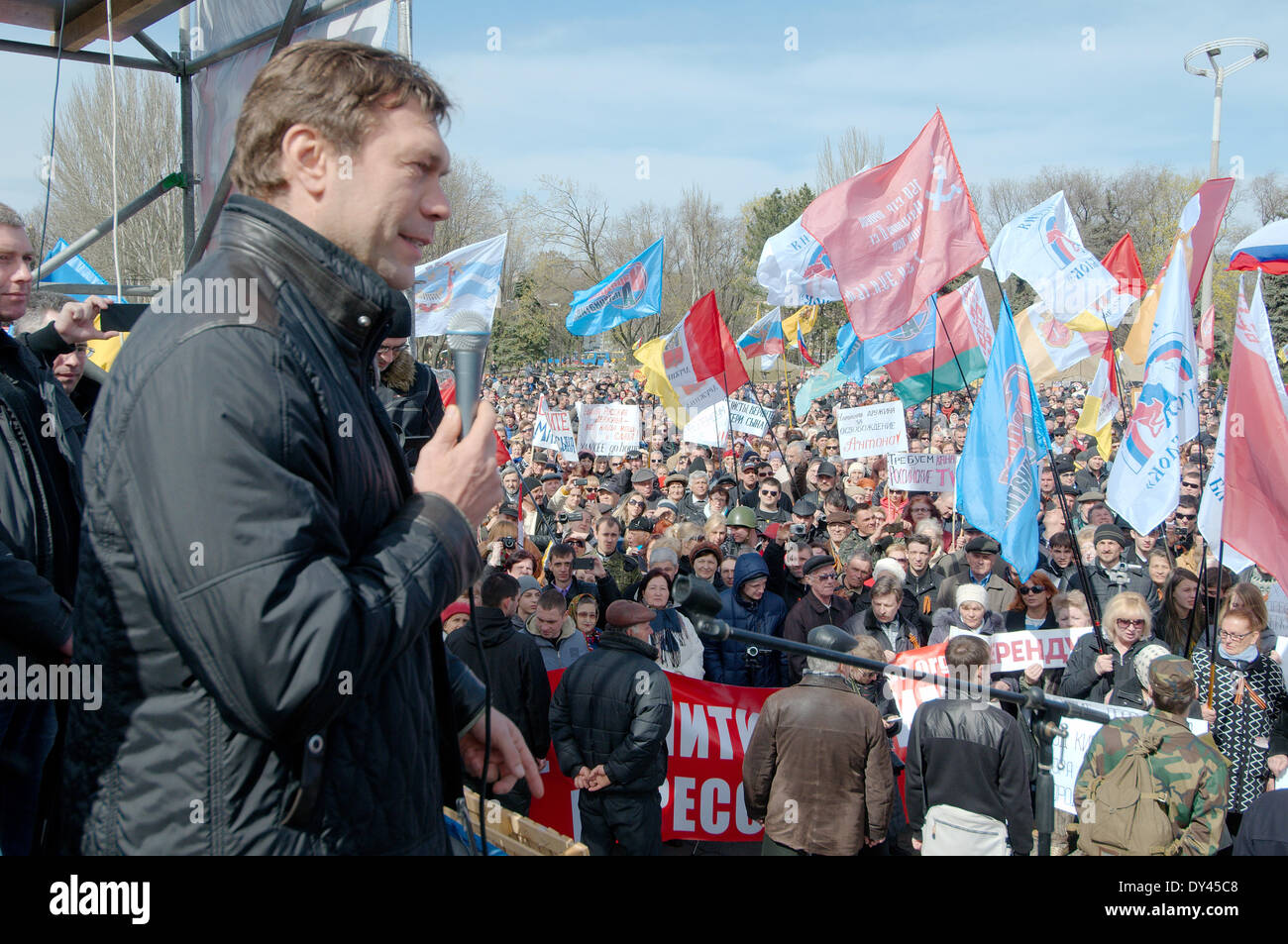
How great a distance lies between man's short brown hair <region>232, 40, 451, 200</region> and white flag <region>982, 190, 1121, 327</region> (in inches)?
462

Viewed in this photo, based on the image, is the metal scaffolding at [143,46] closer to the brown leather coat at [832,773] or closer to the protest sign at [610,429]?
the brown leather coat at [832,773]

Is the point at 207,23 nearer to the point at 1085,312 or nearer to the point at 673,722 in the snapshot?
the point at 673,722

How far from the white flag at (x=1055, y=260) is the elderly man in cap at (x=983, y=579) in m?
5.59

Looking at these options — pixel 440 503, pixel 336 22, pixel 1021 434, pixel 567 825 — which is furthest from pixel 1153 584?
pixel 440 503

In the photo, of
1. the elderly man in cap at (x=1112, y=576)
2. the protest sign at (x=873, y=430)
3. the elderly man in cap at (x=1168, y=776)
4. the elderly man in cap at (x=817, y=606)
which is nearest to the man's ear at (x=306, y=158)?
the elderly man in cap at (x=1168, y=776)

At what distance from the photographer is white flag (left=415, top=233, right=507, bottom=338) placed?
416 inches

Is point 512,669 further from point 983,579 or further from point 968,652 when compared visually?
point 983,579

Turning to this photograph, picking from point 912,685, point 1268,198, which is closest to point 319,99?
point 912,685

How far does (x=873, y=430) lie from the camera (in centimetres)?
1202

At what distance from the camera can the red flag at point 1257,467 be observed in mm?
5668

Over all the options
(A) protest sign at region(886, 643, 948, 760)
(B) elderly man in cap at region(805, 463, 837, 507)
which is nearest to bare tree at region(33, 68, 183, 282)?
(B) elderly man in cap at region(805, 463, 837, 507)

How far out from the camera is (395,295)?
4.84ft

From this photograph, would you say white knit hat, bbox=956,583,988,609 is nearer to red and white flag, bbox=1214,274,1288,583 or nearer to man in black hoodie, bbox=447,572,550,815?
red and white flag, bbox=1214,274,1288,583

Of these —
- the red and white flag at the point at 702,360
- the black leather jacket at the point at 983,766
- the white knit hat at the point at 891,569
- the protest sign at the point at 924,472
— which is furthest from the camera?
the red and white flag at the point at 702,360
